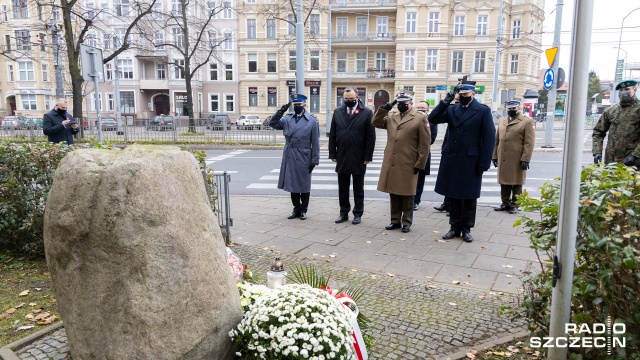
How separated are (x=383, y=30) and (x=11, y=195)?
46210 mm

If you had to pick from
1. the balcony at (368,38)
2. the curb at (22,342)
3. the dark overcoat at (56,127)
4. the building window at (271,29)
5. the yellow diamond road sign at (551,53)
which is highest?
the building window at (271,29)

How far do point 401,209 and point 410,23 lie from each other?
141ft

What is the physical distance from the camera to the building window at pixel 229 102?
50531 mm

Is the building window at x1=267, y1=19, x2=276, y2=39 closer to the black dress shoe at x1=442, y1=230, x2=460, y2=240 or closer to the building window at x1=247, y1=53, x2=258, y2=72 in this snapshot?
the building window at x1=247, y1=53, x2=258, y2=72

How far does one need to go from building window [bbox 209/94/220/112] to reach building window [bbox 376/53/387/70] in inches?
703

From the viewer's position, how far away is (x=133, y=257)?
8.20ft

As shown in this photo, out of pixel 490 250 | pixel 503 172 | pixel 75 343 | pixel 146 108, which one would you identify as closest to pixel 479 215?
pixel 503 172

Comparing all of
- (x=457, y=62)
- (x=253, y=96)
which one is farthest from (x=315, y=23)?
(x=457, y=62)

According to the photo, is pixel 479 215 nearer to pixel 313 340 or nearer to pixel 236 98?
pixel 313 340

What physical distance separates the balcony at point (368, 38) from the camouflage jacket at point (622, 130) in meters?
42.2

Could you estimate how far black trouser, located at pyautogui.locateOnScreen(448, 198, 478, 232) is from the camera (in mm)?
6277

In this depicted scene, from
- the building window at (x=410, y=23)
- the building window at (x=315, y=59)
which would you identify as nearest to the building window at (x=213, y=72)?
the building window at (x=315, y=59)

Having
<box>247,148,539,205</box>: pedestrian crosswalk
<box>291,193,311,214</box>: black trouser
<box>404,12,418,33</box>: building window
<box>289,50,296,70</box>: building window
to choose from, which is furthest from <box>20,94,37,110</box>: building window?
<box>291,193,311,214</box>: black trouser

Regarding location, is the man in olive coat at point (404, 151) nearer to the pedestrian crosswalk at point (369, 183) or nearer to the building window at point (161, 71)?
the pedestrian crosswalk at point (369, 183)
